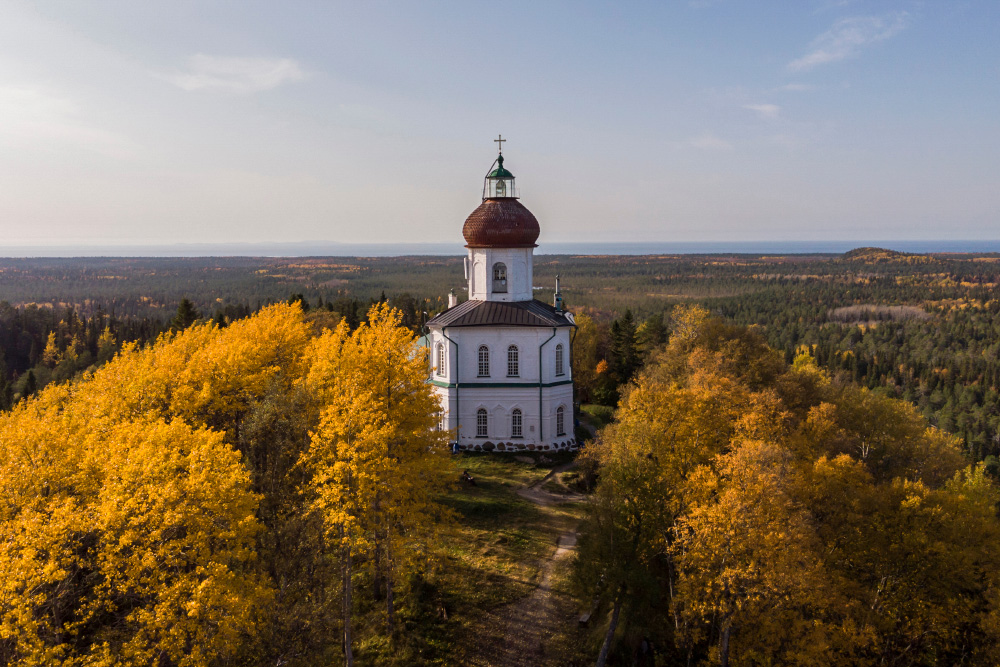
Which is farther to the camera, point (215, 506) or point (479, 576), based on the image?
point (479, 576)

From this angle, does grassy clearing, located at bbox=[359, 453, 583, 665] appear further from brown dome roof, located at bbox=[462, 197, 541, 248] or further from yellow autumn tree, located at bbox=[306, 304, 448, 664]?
brown dome roof, located at bbox=[462, 197, 541, 248]

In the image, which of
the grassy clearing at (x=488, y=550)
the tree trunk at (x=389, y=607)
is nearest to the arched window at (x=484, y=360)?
the grassy clearing at (x=488, y=550)

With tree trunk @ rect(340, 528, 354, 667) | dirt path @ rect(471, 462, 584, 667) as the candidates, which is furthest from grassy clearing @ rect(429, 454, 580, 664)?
tree trunk @ rect(340, 528, 354, 667)

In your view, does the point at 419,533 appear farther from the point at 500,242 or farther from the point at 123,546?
the point at 500,242

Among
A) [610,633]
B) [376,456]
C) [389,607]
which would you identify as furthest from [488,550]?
[376,456]

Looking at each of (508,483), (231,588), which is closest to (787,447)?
(508,483)

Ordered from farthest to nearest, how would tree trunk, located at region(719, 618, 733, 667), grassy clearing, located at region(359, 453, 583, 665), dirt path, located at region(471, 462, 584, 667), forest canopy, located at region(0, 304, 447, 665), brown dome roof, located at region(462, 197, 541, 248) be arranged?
brown dome roof, located at region(462, 197, 541, 248)
grassy clearing, located at region(359, 453, 583, 665)
dirt path, located at region(471, 462, 584, 667)
tree trunk, located at region(719, 618, 733, 667)
forest canopy, located at region(0, 304, 447, 665)
